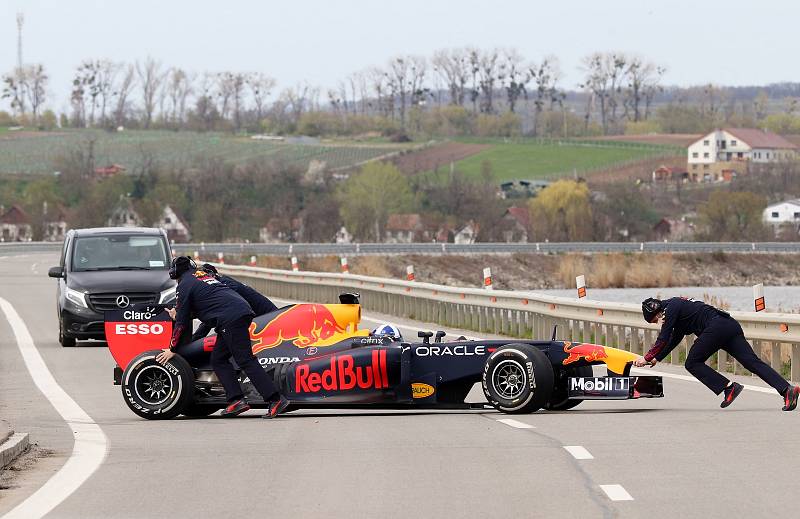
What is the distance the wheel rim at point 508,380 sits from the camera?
48.4 ft

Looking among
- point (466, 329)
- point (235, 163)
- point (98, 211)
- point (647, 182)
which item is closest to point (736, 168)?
point (647, 182)

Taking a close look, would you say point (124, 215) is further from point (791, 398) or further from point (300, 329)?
point (791, 398)

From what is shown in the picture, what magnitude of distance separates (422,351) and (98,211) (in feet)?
418

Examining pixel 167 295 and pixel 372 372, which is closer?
pixel 372 372

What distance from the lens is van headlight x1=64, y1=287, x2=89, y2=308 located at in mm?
25750

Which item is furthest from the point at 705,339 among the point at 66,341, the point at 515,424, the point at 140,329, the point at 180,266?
the point at 66,341

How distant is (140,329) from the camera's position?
16.1 m

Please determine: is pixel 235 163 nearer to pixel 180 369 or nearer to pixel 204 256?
pixel 204 256

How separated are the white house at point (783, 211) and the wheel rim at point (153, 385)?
13179cm

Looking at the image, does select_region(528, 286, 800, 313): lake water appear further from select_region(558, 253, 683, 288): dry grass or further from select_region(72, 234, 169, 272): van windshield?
select_region(72, 234, 169, 272): van windshield

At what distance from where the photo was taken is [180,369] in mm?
15156

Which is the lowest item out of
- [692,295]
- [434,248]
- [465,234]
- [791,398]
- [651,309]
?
[465,234]

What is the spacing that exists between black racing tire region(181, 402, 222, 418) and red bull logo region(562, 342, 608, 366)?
3238mm

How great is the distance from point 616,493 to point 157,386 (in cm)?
641
